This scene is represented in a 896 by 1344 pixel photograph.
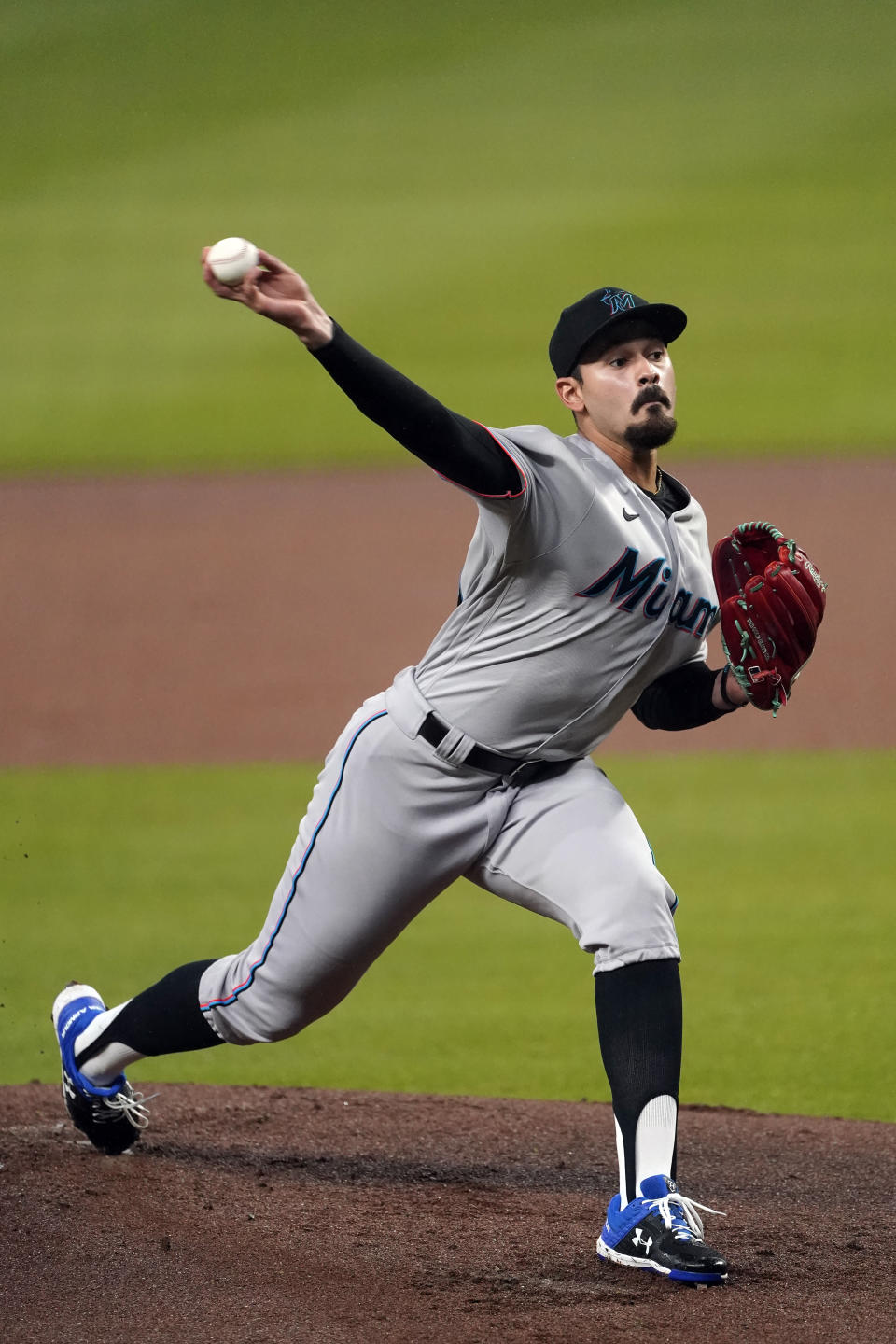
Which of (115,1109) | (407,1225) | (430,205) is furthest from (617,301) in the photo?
(430,205)

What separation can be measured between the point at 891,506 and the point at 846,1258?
7249 mm

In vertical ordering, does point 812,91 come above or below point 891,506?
above

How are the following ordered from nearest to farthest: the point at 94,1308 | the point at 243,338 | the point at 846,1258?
the point at 94,1308
the point at 846,1258
the point at 243,338

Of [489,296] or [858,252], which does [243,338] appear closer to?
[489,296]

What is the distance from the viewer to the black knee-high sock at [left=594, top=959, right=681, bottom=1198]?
2.41m

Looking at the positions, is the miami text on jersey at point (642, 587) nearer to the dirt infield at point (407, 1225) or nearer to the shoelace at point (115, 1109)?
the dirt infield at point (407, 1225)

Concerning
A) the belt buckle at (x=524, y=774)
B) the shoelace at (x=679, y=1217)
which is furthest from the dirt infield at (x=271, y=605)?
the shoelace at (x=679, y=1217)

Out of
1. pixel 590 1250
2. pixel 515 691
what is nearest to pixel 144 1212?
pixel 590 1250

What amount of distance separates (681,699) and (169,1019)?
1137 mm

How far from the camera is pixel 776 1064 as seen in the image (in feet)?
12.9

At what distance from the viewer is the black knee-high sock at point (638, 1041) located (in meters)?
2.41

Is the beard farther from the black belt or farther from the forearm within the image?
the black belt

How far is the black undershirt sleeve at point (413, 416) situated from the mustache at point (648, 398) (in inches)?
16.4

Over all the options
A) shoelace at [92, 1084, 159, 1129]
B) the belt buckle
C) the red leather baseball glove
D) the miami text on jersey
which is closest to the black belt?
the belt buckle
